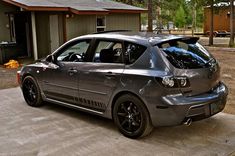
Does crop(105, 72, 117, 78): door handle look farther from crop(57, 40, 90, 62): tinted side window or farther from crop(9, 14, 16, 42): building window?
crop(9, 14, 16, 42): building window

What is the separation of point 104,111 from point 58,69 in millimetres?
1334

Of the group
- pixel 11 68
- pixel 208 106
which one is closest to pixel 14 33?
pixel 11 68

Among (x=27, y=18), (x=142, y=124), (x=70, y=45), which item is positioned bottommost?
(x=142, y=124)

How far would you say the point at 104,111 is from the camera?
16.4 feet

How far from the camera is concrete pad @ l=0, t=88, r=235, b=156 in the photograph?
4.22 metres

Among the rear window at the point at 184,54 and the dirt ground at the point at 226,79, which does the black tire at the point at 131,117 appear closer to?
the rear window at the point at 184,54

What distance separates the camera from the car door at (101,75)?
4.78 metres

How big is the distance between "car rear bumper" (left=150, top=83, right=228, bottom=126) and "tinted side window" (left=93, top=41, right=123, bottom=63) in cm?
104

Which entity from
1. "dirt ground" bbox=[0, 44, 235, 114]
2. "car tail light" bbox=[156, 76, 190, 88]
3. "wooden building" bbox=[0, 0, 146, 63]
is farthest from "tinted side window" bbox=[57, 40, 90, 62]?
"wooden building" bbox=[0, 0, 146, 63]

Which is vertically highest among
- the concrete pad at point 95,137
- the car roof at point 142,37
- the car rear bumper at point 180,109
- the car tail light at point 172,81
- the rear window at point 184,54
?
the car roof at point 142,37

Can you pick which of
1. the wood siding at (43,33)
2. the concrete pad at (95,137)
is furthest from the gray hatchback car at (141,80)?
the wood siding at (43,33)

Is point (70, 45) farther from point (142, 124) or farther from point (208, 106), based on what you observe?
point (208, 106)

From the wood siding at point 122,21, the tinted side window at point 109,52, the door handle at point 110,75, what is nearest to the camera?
the door handle at point 110,75

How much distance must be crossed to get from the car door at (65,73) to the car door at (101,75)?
0.19 metres
